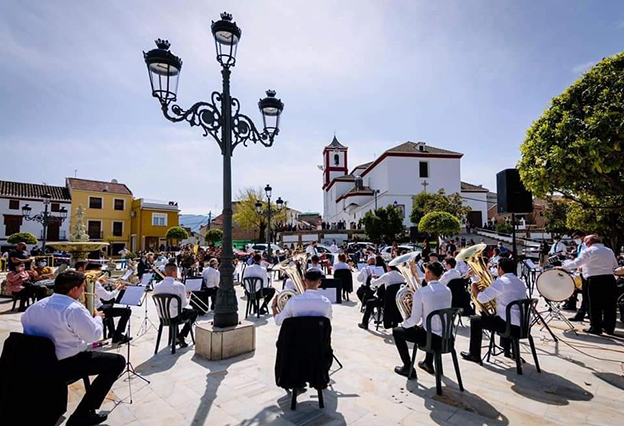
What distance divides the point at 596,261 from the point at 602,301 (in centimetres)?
75

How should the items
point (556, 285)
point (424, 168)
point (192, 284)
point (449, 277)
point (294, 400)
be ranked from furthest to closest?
point (424, 168), point (192, 284), point (449, 277), point (556, 285), point (294, 400)

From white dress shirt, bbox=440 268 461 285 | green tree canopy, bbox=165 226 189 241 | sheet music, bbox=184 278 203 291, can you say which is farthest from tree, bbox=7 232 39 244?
white dress shirt, bbox=440 268 461 285

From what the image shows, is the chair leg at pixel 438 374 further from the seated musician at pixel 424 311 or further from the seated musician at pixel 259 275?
the seated musician at pixel 259 275

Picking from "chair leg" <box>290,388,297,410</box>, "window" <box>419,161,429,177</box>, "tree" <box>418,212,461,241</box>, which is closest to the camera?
"chair leg" <box>290,388,297,410</box>

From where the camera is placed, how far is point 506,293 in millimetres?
4594

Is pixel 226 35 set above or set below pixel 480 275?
above

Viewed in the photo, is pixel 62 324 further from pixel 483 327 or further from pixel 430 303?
pixel 483 327

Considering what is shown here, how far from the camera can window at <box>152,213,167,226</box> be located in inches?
1624

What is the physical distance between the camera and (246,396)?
3.92m

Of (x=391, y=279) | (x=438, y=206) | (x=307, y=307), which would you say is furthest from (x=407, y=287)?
(x=438, y=206)

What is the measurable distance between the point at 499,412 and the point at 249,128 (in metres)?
5.08

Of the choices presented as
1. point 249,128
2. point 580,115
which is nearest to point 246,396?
point 249,128

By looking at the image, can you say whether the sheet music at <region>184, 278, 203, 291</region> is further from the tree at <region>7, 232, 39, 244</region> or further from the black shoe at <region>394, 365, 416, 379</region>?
the tree at <region>7, 232, 39, 244</region>

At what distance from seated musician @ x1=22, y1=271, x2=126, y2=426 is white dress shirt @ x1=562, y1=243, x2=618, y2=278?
292 inches
